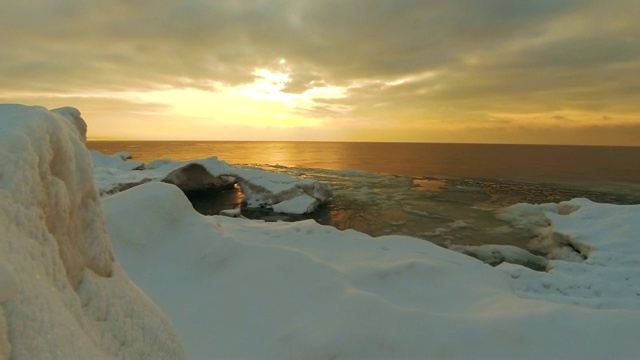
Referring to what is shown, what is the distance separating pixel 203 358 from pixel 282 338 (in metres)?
1.01

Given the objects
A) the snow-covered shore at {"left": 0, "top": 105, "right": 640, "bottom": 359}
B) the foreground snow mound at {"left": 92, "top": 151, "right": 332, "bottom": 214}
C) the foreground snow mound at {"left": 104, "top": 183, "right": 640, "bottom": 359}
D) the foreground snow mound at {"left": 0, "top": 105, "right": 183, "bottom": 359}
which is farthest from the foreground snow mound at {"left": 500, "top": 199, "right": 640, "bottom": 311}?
the foreground snow mound at {"left": 92, "top": 151, "right": 332, "bottom": 214}

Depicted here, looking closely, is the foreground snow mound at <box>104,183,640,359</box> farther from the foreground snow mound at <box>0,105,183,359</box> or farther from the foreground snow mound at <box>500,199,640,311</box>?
the foreground snow mound at <box>0,105,183,359</box>

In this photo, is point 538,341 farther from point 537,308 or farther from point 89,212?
point 89,212

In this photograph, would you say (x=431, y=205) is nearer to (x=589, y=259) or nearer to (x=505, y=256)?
(x=505, y=256)

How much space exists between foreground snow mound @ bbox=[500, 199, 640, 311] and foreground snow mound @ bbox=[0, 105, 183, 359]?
6.85m

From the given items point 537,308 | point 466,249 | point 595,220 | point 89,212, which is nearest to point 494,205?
point 595,220

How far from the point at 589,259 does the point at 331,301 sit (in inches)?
348

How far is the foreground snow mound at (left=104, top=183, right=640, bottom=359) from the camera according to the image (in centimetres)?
399

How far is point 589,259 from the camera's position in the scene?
9.14m

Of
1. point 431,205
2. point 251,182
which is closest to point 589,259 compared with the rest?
point 431,205

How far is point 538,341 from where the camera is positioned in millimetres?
3979

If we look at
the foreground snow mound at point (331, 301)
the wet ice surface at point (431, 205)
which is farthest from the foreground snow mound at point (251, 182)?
the foreground snow mound at point (331, 301)

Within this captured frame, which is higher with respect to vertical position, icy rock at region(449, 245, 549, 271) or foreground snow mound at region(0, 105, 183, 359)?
foreground snow mound at region(0, 105, 183, 359)

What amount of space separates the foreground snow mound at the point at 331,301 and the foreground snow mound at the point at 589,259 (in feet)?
3.11
